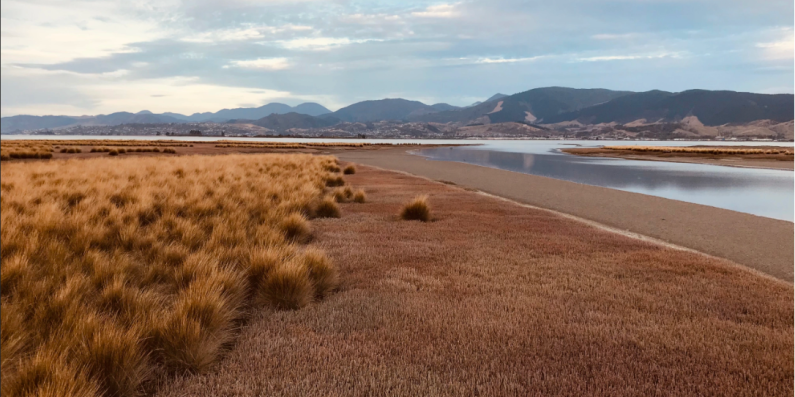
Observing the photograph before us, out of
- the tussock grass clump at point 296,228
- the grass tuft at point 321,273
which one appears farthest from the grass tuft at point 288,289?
the tussock grass clump at point 296,228

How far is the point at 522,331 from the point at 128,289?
3.82 metres

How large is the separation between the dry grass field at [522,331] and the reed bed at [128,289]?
0.30 meters

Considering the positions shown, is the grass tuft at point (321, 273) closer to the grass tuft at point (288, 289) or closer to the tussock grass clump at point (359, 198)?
the grass tuft at point (288, 289)

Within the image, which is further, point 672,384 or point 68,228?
point 68,228

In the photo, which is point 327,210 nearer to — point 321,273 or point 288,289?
point 321,273

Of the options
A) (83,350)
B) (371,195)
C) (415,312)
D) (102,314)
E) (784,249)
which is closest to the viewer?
(83,350)

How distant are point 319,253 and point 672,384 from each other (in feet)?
12.6

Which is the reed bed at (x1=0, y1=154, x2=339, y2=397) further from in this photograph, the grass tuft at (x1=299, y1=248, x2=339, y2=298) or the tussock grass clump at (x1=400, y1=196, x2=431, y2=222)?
the tussock grass clump at (x1=400, y1=196, x2=431, y2=222)

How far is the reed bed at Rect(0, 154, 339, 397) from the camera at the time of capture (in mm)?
2980

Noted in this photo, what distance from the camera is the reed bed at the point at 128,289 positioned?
9.78ft

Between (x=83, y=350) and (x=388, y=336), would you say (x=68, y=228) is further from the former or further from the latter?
(x=388, y=336)

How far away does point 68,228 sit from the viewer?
697cm

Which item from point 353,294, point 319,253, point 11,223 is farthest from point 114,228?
point 353,294

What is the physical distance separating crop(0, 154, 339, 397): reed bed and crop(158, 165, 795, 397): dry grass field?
0.30m
